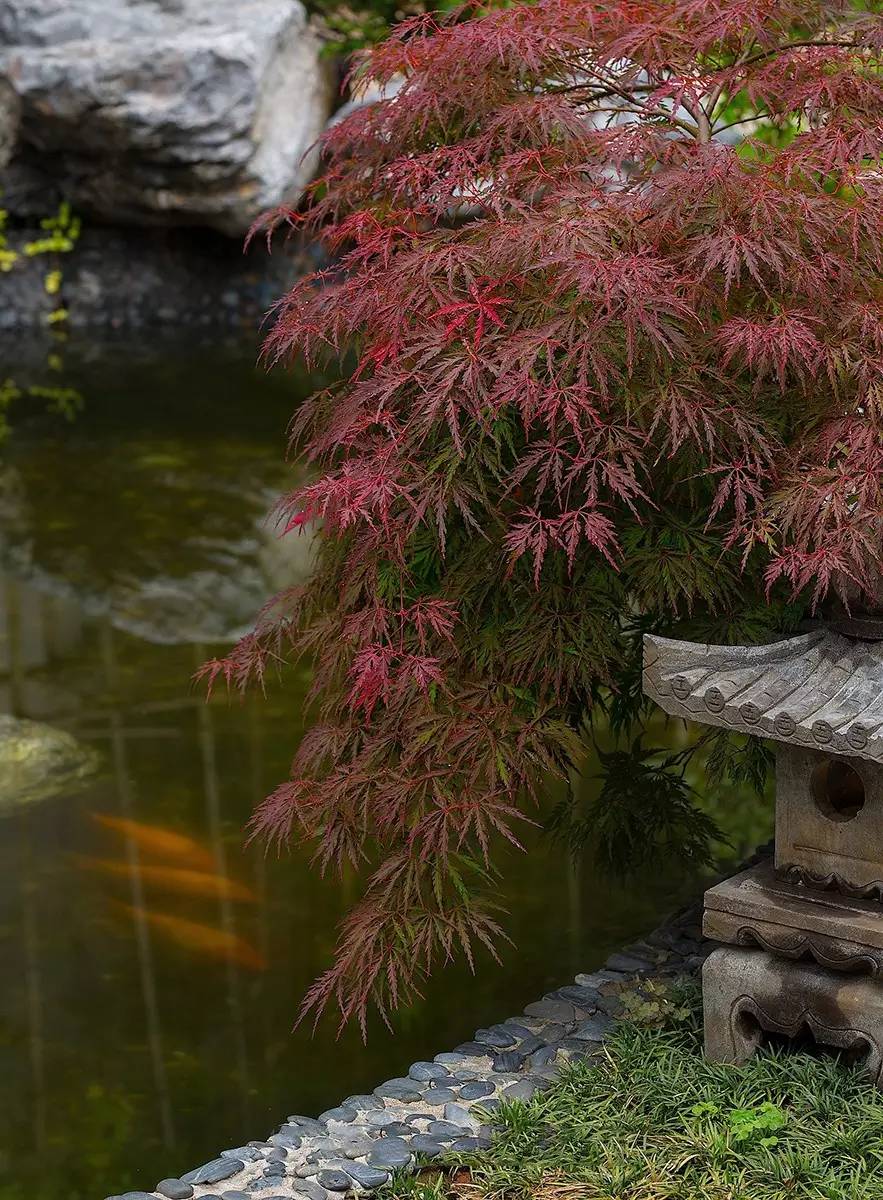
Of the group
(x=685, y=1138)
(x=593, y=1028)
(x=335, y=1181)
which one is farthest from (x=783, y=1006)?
(x=335, y=1181)

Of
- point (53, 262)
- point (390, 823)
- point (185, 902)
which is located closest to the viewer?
point (390, 823)

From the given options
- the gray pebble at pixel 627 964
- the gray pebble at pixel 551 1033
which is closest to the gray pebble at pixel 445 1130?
the gray pebble at pixel 551 1033

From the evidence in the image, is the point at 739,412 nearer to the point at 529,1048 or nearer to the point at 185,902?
the point at 529,1048

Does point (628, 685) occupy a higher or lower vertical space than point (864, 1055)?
higher

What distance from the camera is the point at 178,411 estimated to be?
28.7 ft

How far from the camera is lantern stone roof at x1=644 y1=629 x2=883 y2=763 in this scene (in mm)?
2404

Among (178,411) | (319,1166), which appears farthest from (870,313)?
(178,411)

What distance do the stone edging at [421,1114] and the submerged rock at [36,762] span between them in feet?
6.60

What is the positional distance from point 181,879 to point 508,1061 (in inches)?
57.5

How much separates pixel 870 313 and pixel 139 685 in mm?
3446

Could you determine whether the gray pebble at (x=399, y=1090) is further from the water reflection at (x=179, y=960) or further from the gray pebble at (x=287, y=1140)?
the water reflection at (x=179, y=960)


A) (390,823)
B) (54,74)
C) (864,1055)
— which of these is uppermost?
(54,74)

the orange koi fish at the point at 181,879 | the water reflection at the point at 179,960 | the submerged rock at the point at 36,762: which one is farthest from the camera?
the submerged rock at the point at 36,762

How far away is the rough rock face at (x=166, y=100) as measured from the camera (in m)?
9.31
